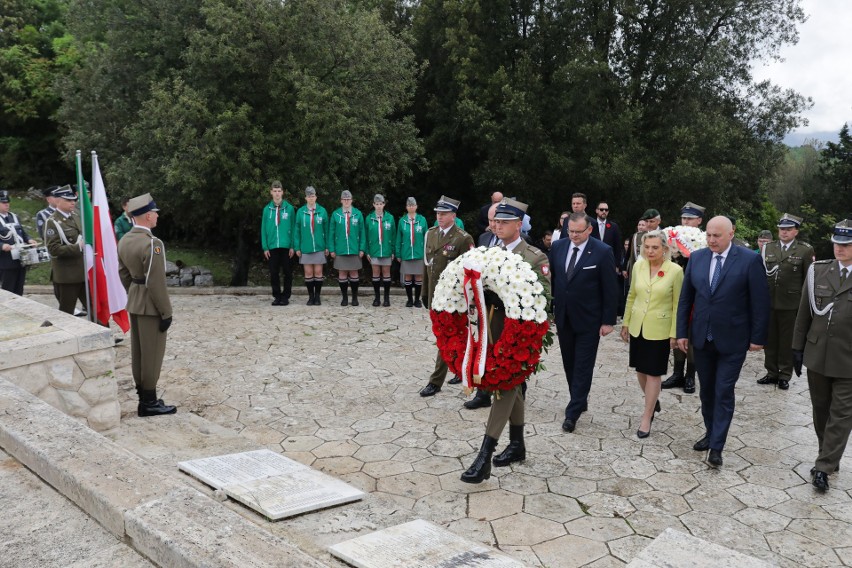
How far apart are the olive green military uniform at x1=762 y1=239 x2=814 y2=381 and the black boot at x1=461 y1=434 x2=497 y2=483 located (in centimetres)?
441

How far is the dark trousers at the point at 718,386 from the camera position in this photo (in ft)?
18.6

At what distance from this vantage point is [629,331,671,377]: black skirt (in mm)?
6180

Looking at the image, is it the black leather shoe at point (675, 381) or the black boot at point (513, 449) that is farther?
the black leather shoe at point (675, 381)

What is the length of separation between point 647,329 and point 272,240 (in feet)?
26.1

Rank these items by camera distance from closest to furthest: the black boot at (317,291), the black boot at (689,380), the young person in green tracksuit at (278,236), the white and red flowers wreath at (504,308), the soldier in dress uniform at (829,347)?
the white and red flowers wreath at (504,308) < the soldier in dress uniform at (829,347) < the black boot at (689,380) < the young person in green tracksuit at (278,236) < the black boot at (317,291)

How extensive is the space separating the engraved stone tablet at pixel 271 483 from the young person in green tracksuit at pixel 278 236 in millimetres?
7528

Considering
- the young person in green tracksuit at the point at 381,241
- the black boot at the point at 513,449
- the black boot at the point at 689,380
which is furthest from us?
the young person in green tracksuit at the point at 381,241

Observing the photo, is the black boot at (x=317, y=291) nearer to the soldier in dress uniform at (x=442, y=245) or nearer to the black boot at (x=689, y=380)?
the soldier in dress uniform at (x=442, y=245)

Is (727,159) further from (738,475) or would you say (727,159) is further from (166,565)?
(166,565)

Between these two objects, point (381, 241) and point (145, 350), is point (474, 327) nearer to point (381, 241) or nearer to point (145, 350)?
point (145, 350)

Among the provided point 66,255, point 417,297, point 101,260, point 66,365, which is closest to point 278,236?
point 417,297

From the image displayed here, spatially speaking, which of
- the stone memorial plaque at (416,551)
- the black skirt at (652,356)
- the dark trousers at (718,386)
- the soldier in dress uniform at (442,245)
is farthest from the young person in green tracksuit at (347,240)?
the stone memorial plaque at (416,551)

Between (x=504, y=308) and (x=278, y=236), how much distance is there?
8132 millimetres

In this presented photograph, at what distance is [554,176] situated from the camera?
19.1 metres
